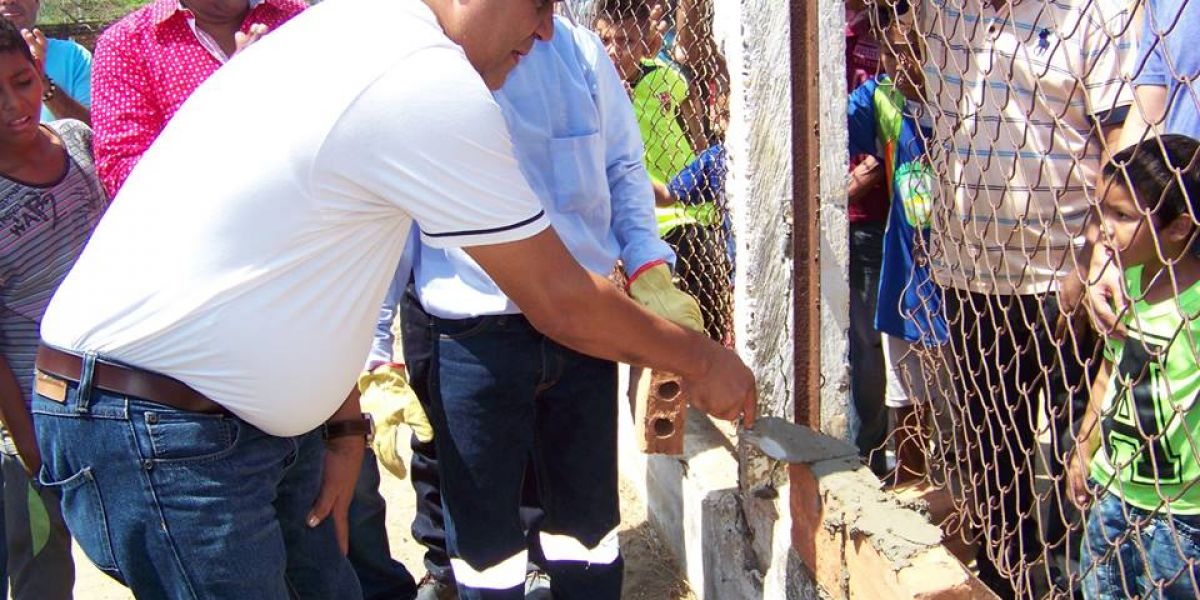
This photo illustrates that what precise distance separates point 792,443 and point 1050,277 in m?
0.78

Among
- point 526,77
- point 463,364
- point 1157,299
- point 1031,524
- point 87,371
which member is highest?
point 526,77

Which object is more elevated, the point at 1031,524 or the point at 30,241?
the point at 30,241

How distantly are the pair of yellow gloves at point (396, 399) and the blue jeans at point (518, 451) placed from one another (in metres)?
0.12

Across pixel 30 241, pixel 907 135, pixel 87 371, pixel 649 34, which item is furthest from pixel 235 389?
pixel 649 34

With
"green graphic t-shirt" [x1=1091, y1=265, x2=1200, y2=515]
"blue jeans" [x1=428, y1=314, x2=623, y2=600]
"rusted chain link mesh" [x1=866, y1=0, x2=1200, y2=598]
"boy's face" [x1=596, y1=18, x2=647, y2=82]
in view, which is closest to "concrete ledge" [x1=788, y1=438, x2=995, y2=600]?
"rusted chain link mesh" [x1=866, y1=0, x2=1200, y2=598]

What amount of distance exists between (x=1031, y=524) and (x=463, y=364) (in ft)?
5.59

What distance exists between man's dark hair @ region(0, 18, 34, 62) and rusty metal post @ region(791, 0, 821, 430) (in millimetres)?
1898

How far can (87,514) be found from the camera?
5.49ft

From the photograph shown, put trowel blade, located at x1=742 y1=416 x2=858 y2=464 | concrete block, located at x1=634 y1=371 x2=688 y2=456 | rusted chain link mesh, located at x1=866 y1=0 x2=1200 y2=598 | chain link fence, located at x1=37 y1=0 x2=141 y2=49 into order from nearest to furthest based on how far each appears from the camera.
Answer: rusted chain link mesh, located at x1=866 y1=0 x2=1200 y2=598 < trowel blade, located at x1=742 y1=416 x2=858 y2=464 < concrete block, located at x1=634 y1=371 x2=688 y2=456 < chain link fence, located at x1=37 y1=0 x2=141 y2=49

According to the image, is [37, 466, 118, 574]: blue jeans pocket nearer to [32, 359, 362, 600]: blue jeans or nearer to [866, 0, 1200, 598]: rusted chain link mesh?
[32, 359, 362, 600]: blue jeans

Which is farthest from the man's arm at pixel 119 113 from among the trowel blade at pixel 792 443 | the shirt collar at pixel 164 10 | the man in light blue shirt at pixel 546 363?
the trowel blade at pixel 792 443

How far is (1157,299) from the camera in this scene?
6.72 feet

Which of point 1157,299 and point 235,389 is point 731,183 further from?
point 235,389

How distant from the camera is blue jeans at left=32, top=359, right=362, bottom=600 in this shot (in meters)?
1.61
